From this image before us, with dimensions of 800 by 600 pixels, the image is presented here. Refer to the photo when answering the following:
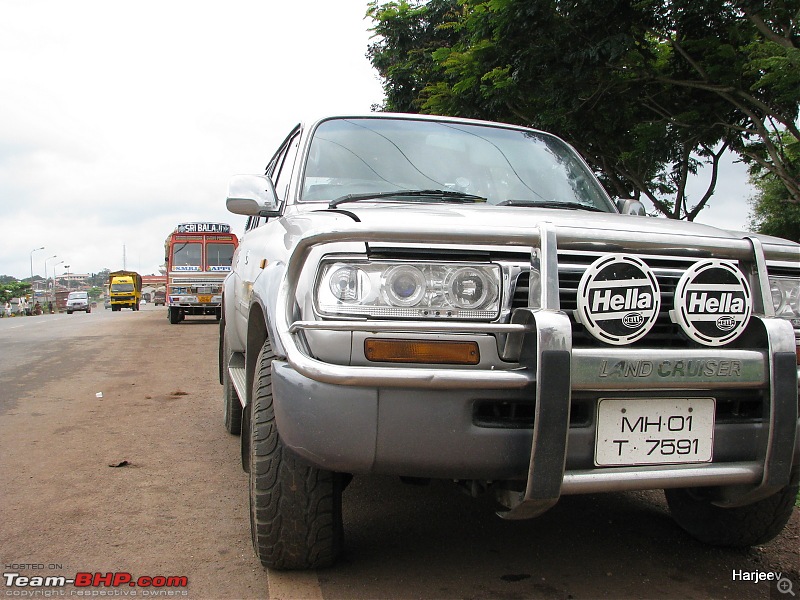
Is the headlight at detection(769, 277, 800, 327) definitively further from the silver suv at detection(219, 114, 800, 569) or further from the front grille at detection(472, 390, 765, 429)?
the front grille at detection(472, 390, 765, 429)

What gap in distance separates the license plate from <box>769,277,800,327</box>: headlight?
51 centimetres

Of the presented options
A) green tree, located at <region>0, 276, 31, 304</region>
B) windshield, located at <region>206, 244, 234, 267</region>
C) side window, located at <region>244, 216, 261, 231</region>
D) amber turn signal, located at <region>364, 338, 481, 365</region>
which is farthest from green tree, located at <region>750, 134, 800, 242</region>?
green tree, located at <region>0, 276, 31, 304</region>

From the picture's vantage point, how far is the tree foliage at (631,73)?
8633mm

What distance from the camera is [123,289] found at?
47.2 meters

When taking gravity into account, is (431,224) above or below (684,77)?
below

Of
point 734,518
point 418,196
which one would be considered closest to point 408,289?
point 418,196

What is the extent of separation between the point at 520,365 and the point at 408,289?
1.29 feet

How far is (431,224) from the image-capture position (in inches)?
83.2

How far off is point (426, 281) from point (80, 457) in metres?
2.95

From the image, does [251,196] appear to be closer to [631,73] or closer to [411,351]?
[411,351]

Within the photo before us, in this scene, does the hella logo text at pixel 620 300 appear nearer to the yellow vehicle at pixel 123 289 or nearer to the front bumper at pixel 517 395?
the front bumper at pixel 517 395

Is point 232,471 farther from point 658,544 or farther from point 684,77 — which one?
point 684,77

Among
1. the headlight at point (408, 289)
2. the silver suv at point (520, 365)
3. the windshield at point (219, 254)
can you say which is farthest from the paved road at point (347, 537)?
the windshield at point (219, 254)

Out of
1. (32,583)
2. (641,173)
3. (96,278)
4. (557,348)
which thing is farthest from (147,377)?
(96,278)
